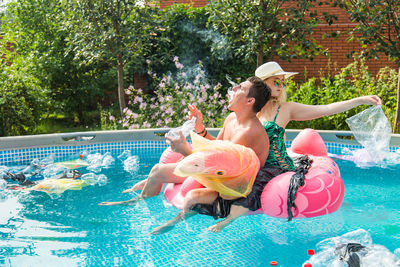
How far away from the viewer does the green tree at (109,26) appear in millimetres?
7816

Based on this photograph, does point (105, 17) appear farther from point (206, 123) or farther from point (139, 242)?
point (139, 242)

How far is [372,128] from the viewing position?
16.7 feet

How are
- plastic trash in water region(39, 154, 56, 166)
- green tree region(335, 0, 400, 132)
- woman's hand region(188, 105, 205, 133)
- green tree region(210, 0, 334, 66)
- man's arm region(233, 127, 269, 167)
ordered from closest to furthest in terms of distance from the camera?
man's arm region(233, 127, 269, 167) < woman's hand region(188, 105, 205, 133) < plastic trash in water region(39, 154, 56, 166) < green tree region(335, 0, 400, 132) < green tree region(210, 0, 334, 66)

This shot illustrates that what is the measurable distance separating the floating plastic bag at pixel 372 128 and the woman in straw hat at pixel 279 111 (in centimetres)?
113

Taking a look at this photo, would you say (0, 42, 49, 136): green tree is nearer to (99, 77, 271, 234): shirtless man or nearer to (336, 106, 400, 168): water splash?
(99, 77, 271, 234): shirtless man

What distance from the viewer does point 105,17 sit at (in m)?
7.99

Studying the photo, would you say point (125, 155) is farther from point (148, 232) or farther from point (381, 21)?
point (381, 21)

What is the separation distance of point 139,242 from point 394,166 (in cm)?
388

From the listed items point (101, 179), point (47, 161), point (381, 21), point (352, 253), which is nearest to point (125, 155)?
point (47, 161)

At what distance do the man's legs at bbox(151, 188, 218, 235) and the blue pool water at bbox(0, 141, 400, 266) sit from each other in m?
0.11

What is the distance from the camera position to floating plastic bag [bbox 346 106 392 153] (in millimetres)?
4969

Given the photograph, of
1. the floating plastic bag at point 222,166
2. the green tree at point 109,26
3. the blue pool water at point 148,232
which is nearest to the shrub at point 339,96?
the blue pool water at point 148,232

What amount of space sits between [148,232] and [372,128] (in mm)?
3075

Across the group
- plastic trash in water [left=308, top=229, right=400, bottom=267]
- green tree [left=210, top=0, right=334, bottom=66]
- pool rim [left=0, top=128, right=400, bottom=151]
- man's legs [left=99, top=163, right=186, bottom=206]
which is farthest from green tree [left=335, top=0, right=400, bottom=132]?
man's legs [left=99, top=163, right=186, bottom=206]
